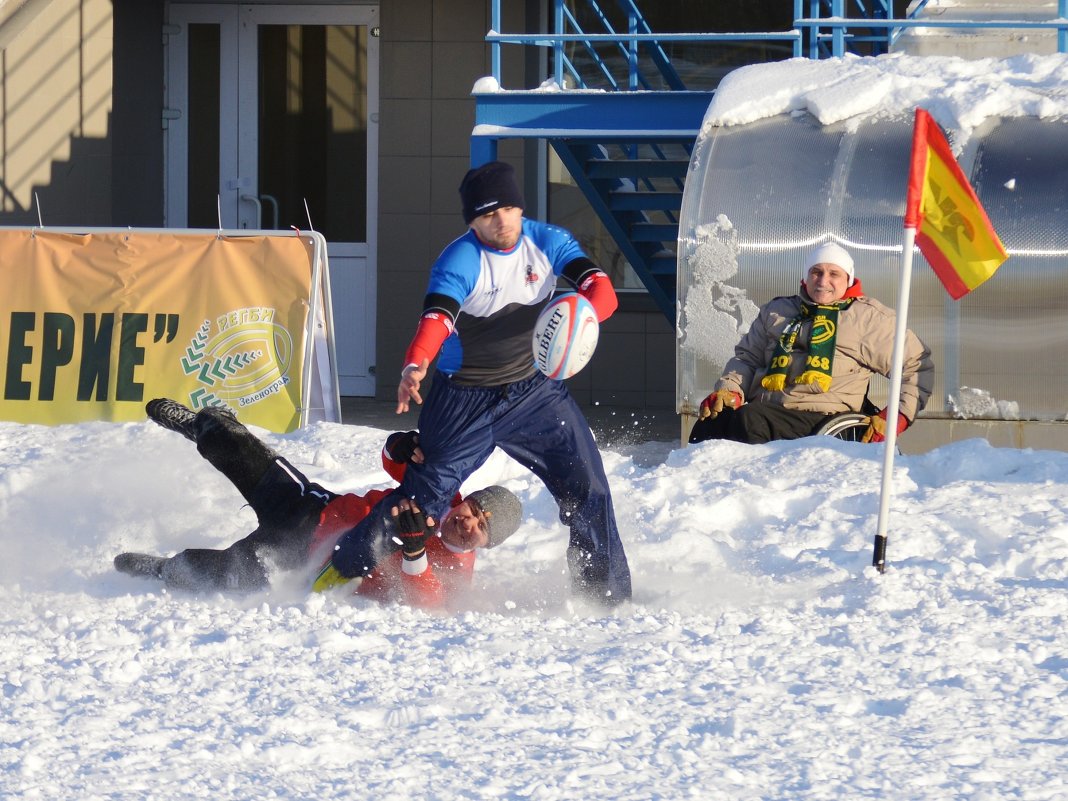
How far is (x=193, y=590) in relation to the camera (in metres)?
5.71

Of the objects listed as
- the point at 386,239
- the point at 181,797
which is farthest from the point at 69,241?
the point at 181,797

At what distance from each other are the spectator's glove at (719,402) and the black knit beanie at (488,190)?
9.29ft

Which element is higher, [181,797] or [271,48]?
[271,48]

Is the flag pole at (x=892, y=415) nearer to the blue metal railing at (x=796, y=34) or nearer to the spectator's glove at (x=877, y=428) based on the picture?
the spectator's glove at (x=877, y=428)

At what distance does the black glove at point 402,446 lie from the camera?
5406 millimetres

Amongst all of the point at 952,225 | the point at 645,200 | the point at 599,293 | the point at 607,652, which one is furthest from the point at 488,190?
the point at 645,200

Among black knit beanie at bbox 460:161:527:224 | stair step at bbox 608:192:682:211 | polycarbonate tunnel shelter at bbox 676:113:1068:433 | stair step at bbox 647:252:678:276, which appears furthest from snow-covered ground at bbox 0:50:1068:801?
stair step at bbox 647:252:678:276

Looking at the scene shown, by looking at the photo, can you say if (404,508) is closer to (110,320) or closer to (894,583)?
(894,583)

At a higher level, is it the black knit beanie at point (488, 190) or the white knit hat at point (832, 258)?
the black knit beanie at point (488, 190)

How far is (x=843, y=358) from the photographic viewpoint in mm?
7848

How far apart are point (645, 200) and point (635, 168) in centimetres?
48

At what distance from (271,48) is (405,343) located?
113 inches

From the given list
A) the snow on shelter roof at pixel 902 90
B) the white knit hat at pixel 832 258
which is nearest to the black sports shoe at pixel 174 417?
the white knit hat at pixel 832 258

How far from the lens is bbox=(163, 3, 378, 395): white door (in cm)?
1341
